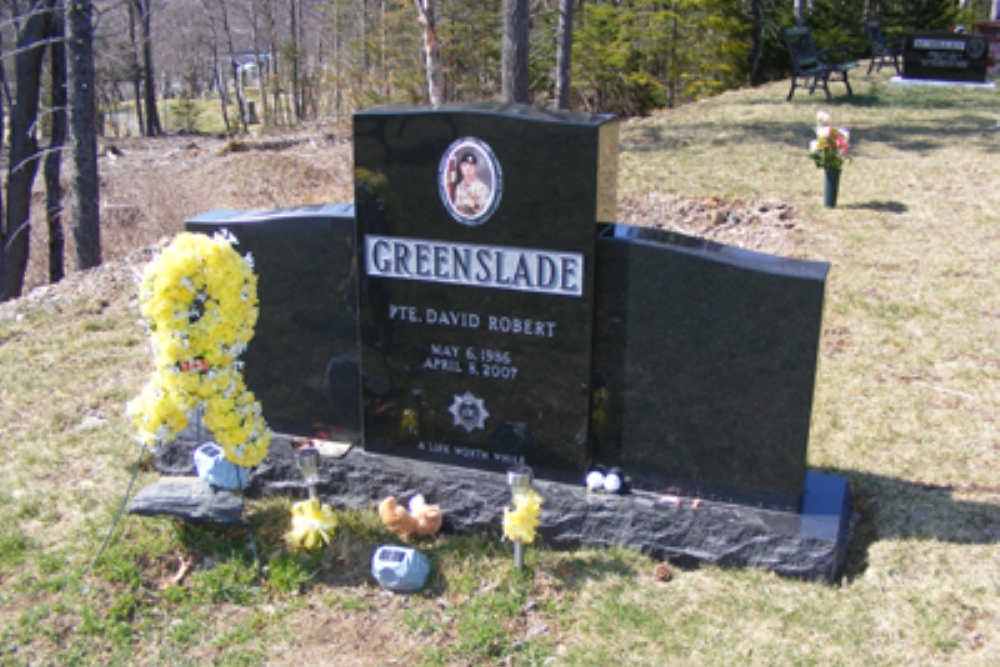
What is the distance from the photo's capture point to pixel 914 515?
4578mm

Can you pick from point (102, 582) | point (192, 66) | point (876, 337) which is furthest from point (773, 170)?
point (192, 66)

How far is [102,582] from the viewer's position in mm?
4453

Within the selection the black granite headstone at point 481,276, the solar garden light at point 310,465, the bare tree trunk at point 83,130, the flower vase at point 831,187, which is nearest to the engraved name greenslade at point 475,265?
the black granite headstone at point 481,276

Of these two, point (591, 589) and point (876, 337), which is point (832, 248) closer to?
point (876, 337)

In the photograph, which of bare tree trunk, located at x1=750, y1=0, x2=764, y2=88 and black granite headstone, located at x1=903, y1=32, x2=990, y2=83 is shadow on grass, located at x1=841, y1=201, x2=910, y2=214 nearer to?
black granite headstone, located at x1=903, y1=32, x2=990, y2=83

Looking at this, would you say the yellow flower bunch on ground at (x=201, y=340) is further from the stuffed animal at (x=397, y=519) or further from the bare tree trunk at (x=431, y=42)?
the bare tree trunk at (x=431, y=42)

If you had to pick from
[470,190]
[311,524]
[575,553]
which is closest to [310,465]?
[311,524]

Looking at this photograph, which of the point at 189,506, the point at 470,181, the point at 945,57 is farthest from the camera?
the point at 945,57

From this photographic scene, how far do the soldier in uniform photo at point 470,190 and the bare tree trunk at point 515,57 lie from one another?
8.17m

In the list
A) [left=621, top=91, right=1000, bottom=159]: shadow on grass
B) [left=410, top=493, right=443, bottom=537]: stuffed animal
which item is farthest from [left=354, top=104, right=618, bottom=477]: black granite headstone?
[left=621, top=91, right=1000, bottom=159]: shadow on grass

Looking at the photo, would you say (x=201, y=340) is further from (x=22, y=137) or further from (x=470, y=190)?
(x=22, y=137)

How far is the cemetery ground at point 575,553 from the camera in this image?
392cm

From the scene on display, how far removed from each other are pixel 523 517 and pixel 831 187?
6857 mm

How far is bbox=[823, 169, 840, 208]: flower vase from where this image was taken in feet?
31.4
